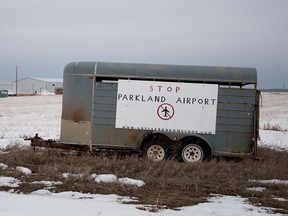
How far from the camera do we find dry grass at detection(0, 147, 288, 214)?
6547 mm

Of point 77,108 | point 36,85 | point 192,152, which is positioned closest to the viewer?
point 192,152

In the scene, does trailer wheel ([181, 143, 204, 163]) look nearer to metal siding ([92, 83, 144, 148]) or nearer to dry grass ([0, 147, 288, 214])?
dry grass ([0, 147, 288, 214])

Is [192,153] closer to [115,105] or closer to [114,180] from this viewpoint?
[115,105]

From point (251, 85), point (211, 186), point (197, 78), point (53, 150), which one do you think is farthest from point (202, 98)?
point (53, 150)

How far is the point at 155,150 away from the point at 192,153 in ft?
3.31

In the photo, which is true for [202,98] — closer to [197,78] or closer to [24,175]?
[197,78]

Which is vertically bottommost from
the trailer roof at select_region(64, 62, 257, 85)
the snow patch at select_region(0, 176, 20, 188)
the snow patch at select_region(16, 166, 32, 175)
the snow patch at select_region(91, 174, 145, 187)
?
the snow patch at select_region(0, 176, 20, 188)

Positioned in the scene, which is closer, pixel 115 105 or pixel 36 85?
pixel 115 105

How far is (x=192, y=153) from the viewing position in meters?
10.0

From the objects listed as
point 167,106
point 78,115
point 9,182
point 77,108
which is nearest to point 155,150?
point 167,106

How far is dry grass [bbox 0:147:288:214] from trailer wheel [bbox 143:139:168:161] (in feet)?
1.85

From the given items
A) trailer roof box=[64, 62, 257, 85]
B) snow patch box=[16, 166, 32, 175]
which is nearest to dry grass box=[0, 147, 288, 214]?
snow patch box=[16, 166, 32, 175]

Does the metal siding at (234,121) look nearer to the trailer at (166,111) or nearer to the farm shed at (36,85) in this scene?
the trailer at (166,111)

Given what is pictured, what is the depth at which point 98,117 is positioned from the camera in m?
10.1
